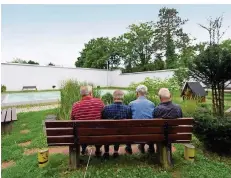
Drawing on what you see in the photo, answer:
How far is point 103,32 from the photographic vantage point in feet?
129

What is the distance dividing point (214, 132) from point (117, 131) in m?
1.46

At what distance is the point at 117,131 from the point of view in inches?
134

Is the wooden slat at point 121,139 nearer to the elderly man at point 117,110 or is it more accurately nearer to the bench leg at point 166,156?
the bench leg at point 166,156

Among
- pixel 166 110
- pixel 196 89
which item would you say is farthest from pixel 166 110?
pixel 196 89

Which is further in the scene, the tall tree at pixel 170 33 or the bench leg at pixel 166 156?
the tall tree at pixel 170 33

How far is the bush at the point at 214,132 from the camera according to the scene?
12.6 feet

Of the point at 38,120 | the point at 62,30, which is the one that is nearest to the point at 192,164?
the point at 38,120

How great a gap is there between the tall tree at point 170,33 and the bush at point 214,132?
31.7 meters

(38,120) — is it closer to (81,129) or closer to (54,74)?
(81,129)

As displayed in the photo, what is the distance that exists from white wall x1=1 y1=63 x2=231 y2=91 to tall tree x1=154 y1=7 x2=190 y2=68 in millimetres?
7314

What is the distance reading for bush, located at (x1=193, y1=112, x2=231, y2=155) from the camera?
12.6 feet

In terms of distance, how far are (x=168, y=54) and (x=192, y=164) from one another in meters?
33.3

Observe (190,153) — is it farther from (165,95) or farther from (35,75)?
(35,75)

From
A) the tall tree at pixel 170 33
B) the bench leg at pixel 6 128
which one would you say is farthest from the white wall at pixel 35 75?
the bench leg at pixel 6 128
